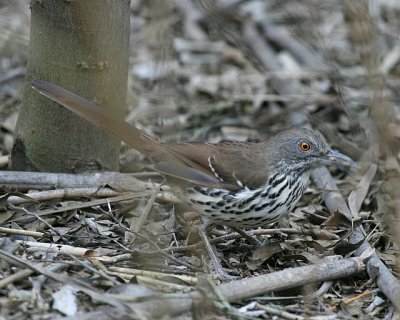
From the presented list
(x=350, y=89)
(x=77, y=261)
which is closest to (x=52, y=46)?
(x=77, y=261)

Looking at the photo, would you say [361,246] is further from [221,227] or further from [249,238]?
[221,227]

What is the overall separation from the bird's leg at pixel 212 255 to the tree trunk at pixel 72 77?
86 cm

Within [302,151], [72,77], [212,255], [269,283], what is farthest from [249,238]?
[72,77]

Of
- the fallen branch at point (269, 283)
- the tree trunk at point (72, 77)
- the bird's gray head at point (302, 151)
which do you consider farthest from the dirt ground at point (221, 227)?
the bird's gray head at point (302, 151)

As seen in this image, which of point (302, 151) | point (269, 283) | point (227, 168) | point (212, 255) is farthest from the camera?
point (302, 151)

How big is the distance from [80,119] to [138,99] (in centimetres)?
235

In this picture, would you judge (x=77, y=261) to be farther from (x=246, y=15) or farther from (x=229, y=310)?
(x=246, y=15)

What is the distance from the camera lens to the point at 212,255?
477 centimetres

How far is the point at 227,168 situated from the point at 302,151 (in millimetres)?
585

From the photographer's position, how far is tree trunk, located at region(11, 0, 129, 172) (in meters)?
4.97

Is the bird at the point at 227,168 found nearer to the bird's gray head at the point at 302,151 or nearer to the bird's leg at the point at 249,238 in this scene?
the bird's gray head at the point at 302,151

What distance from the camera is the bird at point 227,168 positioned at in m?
4.75

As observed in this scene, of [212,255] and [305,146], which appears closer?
[212,255]

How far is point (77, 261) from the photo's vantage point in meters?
4.24
